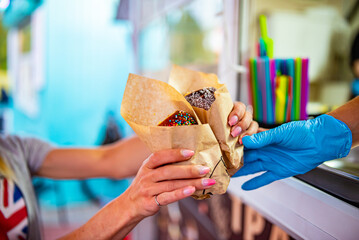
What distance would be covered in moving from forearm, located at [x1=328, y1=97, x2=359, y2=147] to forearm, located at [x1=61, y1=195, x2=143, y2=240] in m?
0.55

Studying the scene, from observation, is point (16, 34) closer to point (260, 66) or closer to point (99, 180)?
point (99, 180)

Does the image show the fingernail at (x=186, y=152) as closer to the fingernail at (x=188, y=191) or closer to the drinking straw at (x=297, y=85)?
the fingernail at (x=188, y=191)

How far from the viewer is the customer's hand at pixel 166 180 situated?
0.52 m

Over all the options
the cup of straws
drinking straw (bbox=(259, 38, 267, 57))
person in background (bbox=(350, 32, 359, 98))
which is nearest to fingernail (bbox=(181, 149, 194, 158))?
the cup of straws

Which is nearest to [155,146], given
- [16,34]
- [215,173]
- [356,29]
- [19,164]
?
[215,173]

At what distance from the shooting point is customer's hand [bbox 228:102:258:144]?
57 cm

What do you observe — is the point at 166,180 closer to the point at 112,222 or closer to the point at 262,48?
the point at 112,222

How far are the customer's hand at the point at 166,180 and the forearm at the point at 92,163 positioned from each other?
0.56 meters

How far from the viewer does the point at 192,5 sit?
1.63 meters

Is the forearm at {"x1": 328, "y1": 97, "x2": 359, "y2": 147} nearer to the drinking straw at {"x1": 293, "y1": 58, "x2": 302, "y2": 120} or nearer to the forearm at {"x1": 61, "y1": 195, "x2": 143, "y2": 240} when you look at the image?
the drinking straw at {"x1": 293, "y1": 58, "x2": 302, "y2": 120}

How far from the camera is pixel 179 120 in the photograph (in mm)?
542

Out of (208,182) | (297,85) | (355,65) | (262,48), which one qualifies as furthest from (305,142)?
(355,65)

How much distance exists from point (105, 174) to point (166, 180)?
0.74 meters

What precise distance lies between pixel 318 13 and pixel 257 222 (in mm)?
2720
